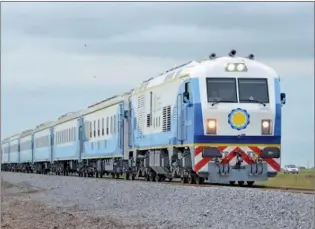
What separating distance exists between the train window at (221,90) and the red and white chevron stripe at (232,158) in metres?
1.34

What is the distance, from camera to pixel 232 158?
66.3 feet

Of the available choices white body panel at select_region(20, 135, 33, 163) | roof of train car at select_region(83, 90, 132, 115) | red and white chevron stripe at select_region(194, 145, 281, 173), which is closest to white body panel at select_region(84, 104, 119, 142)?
roof of train car at select_region(83, 90, 132, 115)

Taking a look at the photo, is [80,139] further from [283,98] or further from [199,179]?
[283,98]

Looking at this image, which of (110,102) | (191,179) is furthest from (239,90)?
(110,102)

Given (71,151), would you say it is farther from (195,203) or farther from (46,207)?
(195,203)

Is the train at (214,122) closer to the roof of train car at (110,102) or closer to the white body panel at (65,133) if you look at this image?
the roof of train car at (110,102)

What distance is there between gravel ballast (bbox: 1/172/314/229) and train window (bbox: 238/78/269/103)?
134 inches

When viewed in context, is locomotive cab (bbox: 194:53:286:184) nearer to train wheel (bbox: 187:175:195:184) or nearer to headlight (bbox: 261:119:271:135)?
headlight (bbox: 261:119:271:135)

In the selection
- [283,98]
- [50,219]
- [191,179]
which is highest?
[283,98]

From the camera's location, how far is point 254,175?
20328 mm

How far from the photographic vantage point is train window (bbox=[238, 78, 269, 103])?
20.6 meters

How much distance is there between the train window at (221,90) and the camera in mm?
20422

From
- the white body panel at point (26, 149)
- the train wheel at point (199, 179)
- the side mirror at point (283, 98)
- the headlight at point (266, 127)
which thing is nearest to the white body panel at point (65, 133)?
the white body panel at point (26, 149)

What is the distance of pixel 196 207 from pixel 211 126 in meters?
5.30
